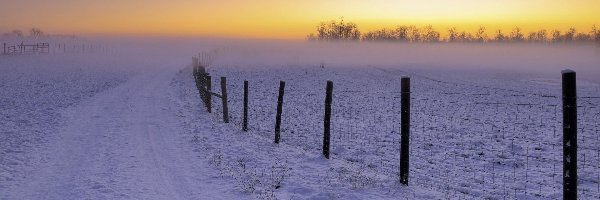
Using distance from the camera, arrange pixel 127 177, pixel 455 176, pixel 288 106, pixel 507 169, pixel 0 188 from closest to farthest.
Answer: pixel 0 188, pixel 127 177, pixel 455 176, pixel 507 169, pixel 288 106

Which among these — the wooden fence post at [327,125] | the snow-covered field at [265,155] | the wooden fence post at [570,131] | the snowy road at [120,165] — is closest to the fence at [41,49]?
the snow-covered field at [265,155]

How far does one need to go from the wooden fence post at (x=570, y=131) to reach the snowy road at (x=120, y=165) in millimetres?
5215

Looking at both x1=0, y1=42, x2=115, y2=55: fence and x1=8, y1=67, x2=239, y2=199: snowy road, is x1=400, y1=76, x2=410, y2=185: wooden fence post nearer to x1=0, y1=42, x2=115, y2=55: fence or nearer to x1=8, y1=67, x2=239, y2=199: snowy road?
x1=8, y1=67, x2=239, y2=199: snowy road

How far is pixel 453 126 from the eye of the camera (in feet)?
57.6

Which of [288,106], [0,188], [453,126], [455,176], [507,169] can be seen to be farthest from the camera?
[288,106]

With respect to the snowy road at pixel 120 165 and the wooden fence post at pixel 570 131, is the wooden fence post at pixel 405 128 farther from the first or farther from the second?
the snowy road at pixel 120 165

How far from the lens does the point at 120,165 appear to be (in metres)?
10.1

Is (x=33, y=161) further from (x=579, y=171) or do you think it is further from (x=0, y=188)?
(x=579, y=171)

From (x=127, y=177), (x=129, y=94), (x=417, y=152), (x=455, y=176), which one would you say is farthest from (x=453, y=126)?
(x=129, y=94)

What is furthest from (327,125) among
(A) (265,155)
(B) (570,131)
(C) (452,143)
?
(B) (570,131)

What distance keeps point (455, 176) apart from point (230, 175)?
16.1ft

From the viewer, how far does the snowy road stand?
822cm

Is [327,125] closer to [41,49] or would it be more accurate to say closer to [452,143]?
[452,143]

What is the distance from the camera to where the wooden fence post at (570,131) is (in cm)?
645
